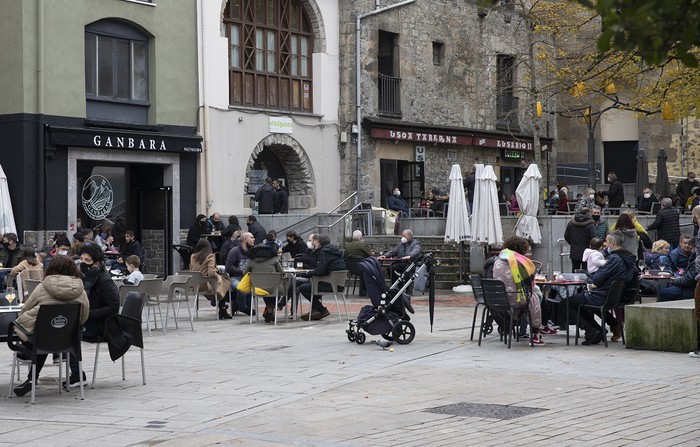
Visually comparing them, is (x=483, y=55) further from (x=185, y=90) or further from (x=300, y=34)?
(x=185, y=90)

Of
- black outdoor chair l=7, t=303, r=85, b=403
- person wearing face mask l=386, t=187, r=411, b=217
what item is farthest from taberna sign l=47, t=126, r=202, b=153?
black outdoor chair l=7, t=303, r=85, b=403

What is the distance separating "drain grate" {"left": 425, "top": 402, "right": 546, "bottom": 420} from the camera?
941 centimetres

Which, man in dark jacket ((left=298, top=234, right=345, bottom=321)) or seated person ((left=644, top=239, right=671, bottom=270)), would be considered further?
man in dark jacket ((left=298, top=234, right=345, bottom=321))

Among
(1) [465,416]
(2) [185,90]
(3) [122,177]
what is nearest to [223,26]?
(2) [185,90]

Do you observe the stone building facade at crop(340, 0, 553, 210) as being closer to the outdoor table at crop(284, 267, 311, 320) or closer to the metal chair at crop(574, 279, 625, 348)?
the outdoor table at crop(284, 267, 311, 320)

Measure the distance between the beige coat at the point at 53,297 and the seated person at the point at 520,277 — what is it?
5.67 metres

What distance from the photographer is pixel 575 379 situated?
1141cm

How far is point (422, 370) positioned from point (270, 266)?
6.24 m

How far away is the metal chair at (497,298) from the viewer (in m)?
14.0

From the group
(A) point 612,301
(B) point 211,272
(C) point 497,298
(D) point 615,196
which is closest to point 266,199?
(D) point 615,196

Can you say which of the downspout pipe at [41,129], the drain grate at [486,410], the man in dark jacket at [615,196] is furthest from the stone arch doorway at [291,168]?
the drain grate at [486,410]

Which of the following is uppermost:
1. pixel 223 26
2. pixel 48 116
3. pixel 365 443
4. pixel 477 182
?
pixel 223 26

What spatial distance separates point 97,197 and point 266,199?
4389mm

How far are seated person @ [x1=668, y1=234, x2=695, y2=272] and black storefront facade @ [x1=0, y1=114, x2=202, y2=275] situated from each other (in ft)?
44.8
